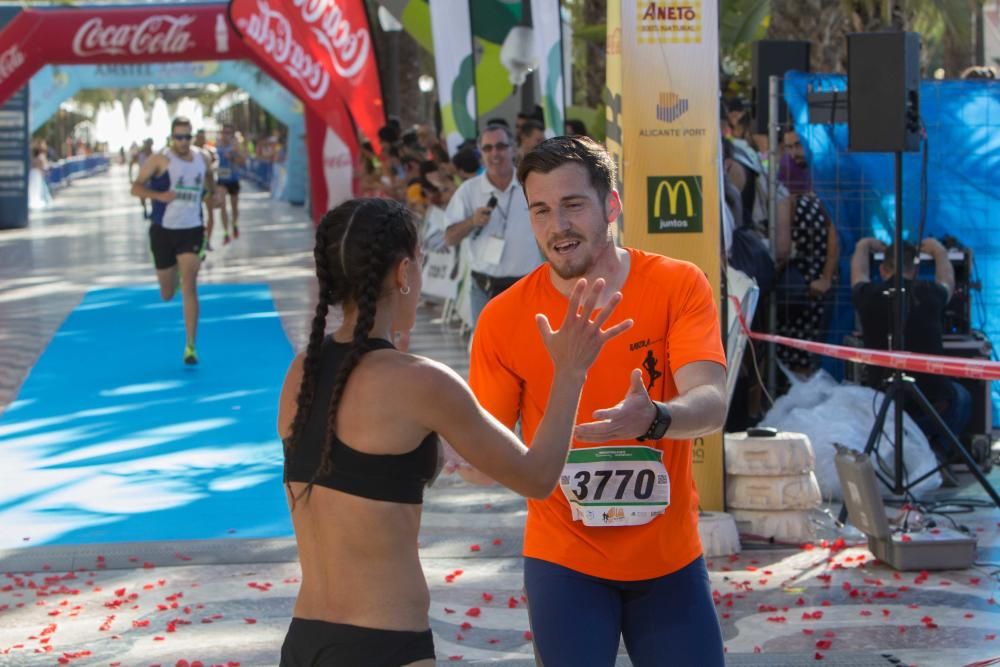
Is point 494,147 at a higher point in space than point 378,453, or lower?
higher

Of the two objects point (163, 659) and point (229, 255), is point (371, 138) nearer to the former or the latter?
point (229, 255)

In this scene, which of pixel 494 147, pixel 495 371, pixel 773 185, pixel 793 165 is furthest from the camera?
pixel 793 165

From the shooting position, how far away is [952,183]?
35.8ft

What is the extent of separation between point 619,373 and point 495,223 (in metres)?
6.43

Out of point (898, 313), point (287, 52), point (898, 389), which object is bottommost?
point (898, 389)

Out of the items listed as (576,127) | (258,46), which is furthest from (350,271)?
(258,46)

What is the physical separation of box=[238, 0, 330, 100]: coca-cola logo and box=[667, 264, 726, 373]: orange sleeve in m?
16.1

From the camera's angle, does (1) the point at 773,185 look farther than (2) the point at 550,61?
No

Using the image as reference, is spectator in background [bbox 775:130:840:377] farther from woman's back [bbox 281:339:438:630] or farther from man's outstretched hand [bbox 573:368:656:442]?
woman's back [bbox 281:339:438:630]

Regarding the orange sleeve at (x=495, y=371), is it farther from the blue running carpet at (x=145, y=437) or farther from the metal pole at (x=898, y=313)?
the metal pole at (x=898, y=313)

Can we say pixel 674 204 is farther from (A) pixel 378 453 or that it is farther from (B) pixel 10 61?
(B) pixel 10 61

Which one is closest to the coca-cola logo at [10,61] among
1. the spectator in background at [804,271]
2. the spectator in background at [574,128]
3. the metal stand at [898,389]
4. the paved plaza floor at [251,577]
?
the spectator in background at [574,128]

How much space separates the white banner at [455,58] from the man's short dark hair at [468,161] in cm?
135

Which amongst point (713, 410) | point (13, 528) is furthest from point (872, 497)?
point (13, 528)
